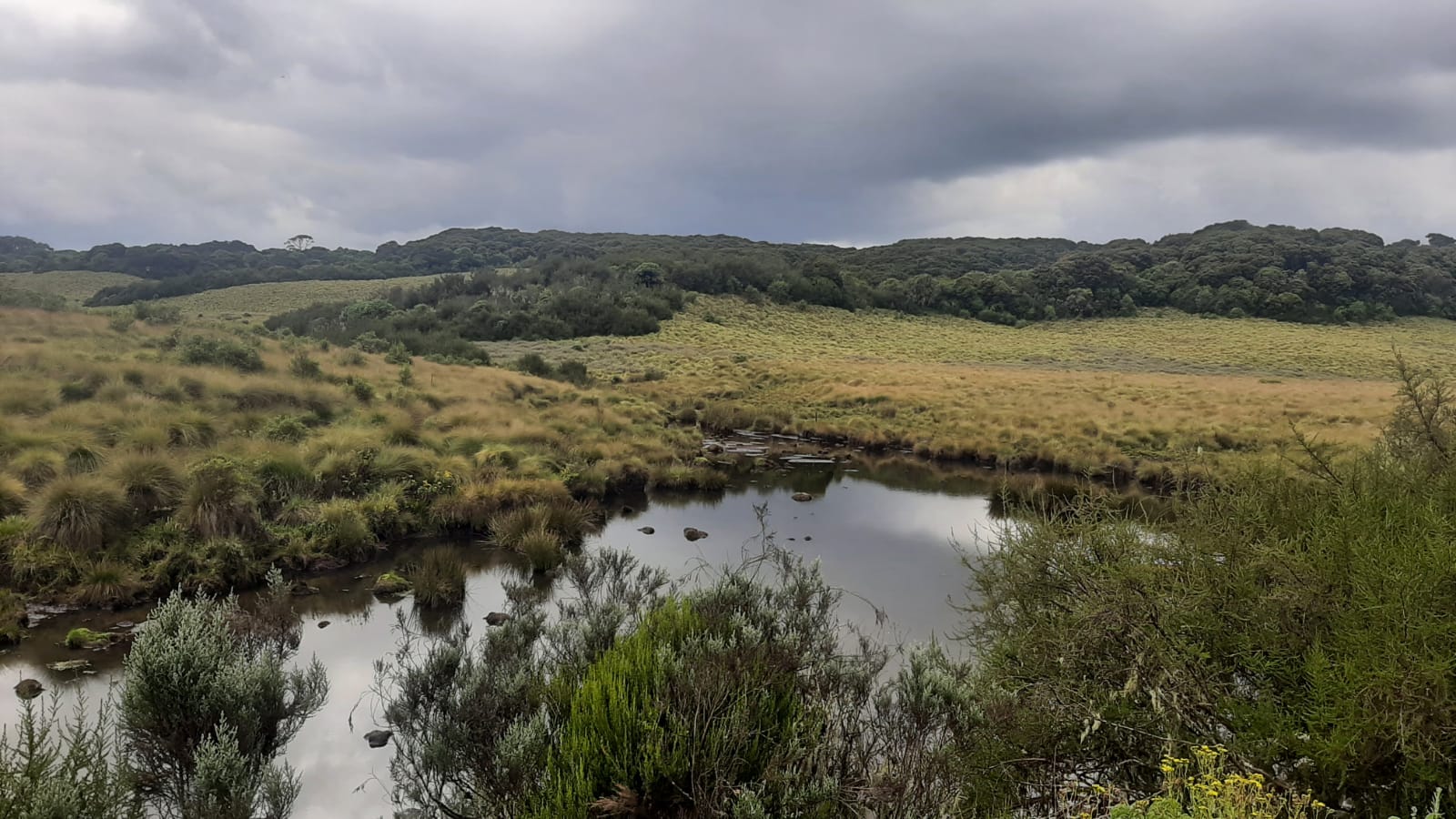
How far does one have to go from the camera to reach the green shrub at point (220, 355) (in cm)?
2178

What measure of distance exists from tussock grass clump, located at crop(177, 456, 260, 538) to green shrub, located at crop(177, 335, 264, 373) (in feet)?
38.6

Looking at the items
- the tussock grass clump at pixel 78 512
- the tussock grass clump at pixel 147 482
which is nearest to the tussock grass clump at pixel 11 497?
the tussock grass clump at pixel 78 512

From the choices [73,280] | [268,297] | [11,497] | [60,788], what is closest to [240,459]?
[11,497]

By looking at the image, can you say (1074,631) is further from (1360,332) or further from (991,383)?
(1360,332)

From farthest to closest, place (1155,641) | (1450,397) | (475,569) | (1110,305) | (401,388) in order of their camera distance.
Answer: (1110,305) < (401,388) < (475,569) < (1450,397) < (1155,641)

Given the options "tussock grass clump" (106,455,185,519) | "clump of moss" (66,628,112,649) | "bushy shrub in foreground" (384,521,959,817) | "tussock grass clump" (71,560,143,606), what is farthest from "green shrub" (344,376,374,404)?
"bushy shrub in foreground" (384,521,959,817)

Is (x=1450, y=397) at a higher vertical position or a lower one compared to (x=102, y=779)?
higher

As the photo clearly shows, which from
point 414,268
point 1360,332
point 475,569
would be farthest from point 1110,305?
point 414,268

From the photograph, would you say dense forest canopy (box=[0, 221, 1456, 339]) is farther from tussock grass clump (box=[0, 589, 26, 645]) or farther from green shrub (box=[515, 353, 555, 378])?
tussock grass clump (box=[0, 589, 26, 645])

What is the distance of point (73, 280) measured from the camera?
76188 mm

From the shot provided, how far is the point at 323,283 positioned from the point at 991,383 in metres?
73.5

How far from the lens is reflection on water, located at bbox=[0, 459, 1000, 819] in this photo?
6.71 metres

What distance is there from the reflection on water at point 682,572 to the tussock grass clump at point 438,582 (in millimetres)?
208

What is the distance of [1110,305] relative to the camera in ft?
241
